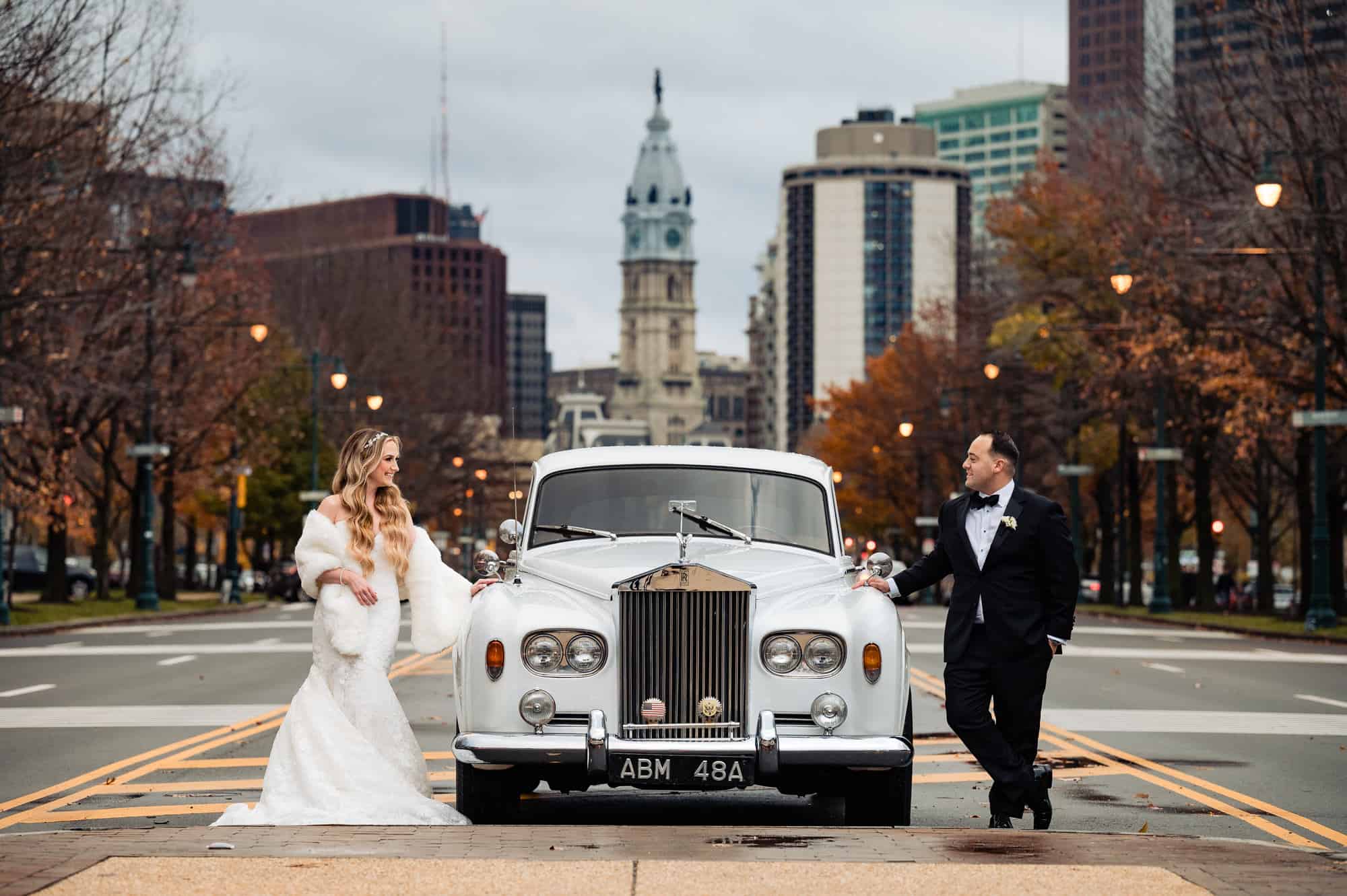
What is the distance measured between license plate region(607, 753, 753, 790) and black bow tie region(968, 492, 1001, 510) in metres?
1.71

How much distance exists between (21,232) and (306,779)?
28.2m

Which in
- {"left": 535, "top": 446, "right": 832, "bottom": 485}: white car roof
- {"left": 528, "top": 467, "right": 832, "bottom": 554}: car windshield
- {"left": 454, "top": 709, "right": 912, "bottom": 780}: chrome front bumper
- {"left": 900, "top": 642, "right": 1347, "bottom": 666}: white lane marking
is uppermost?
{"left": 535, "top": 446, "right": 832, "bottom": 485}: white car roof

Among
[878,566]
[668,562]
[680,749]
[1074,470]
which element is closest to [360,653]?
[668,562]

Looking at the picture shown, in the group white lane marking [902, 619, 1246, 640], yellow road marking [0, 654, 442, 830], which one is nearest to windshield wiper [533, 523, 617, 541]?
yellow road marking [0, 654, 442, 830]

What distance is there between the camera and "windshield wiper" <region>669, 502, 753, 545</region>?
11.4m

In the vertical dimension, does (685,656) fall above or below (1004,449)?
below

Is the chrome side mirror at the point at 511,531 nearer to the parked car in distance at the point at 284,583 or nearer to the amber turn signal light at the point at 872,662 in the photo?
the amber turn signal light at the point at 872,662

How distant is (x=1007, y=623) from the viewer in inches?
392

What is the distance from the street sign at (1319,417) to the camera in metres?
35.8

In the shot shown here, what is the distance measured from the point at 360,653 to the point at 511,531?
5.84 ft

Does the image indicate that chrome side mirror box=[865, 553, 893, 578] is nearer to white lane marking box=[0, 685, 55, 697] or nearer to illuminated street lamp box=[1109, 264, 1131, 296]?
white lane marking box=[0, 685, 55, 697]

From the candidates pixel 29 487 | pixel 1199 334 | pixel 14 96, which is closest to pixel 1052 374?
pixel 1199 334

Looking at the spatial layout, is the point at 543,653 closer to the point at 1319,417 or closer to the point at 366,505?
the point at 366,505

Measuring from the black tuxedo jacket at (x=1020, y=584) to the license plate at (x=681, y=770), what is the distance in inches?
47.8
